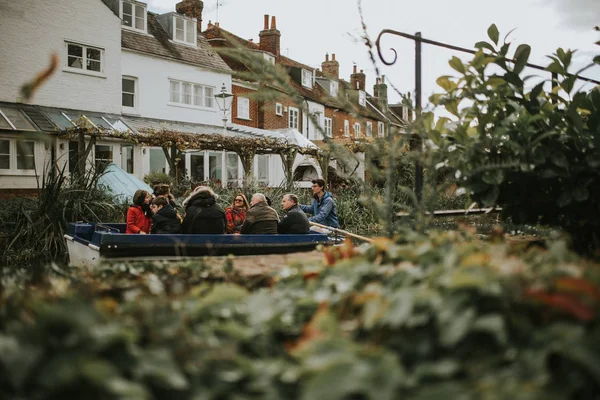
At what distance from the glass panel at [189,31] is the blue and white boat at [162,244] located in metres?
19.5

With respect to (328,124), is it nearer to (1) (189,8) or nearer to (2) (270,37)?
(2) (270,37)

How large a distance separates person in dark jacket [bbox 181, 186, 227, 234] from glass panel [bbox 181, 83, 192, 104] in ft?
58.3

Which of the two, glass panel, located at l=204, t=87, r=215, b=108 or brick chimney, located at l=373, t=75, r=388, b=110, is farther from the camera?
glass panel, located at l=204, t=87, r=215, b=108

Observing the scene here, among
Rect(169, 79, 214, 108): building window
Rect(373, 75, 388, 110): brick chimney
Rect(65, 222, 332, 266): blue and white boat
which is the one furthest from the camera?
Rect(169, 79, 214, 108): building window

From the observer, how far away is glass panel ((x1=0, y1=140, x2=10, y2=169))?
18.2 metres

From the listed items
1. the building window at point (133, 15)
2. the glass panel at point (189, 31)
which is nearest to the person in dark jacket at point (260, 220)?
the building window at point (133, 15)

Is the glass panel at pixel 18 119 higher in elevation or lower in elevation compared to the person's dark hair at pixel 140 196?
higher

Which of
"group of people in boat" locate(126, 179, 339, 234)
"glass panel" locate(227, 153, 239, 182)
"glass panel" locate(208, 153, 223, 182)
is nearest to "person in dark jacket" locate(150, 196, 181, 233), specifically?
"group of people in boat" locate(126, 179, 339, 234)

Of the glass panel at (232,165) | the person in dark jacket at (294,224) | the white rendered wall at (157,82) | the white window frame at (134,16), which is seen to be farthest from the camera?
the glass panel at (232,165)

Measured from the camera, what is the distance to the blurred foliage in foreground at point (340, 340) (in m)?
1.31

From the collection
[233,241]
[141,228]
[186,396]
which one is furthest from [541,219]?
[141,228]

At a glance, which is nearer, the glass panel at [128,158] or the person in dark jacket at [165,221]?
the person in dark jacket at [165,221]

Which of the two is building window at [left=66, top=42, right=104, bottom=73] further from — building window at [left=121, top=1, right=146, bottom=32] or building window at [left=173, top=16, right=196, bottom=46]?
building window at [left=173, top=16, right=196, bottom=46]

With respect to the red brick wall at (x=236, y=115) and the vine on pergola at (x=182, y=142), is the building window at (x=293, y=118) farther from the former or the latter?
the vine on pergola at (x=182, y=142)
